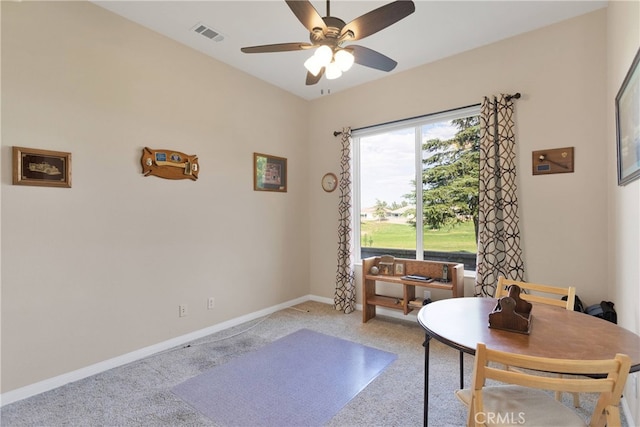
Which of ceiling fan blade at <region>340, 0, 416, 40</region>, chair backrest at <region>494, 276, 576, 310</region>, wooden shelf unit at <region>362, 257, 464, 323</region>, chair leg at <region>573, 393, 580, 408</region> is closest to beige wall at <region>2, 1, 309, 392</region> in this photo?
wooden shelf unit at <region>362, 257, 464, 323</region>

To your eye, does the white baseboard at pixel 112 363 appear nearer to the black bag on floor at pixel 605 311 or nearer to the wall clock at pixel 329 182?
the wall clock at pixel 329 182

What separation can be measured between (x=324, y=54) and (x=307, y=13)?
0.77ft

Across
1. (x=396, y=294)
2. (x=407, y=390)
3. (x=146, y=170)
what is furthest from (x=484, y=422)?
(x=146, y=170)

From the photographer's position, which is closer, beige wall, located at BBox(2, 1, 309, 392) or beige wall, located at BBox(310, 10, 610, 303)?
beige wall, located at BBox(2, 1, 309, 392)

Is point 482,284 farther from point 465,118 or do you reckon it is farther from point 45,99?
point 45,99

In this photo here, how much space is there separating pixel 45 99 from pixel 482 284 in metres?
4.11

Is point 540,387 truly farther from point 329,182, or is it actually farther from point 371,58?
point 329,182

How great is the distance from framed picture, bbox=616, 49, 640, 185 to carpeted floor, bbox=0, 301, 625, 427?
5.21 feet

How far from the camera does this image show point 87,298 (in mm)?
2525

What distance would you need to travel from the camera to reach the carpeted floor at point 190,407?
1.97 meters

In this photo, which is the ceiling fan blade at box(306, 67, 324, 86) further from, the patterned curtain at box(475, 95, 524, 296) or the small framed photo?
the small framed photo

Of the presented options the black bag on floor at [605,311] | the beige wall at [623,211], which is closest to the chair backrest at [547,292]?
the beige wall at [623,211]

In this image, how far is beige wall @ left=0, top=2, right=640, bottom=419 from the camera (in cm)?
222

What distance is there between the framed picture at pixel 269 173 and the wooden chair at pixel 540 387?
10.5 ft
